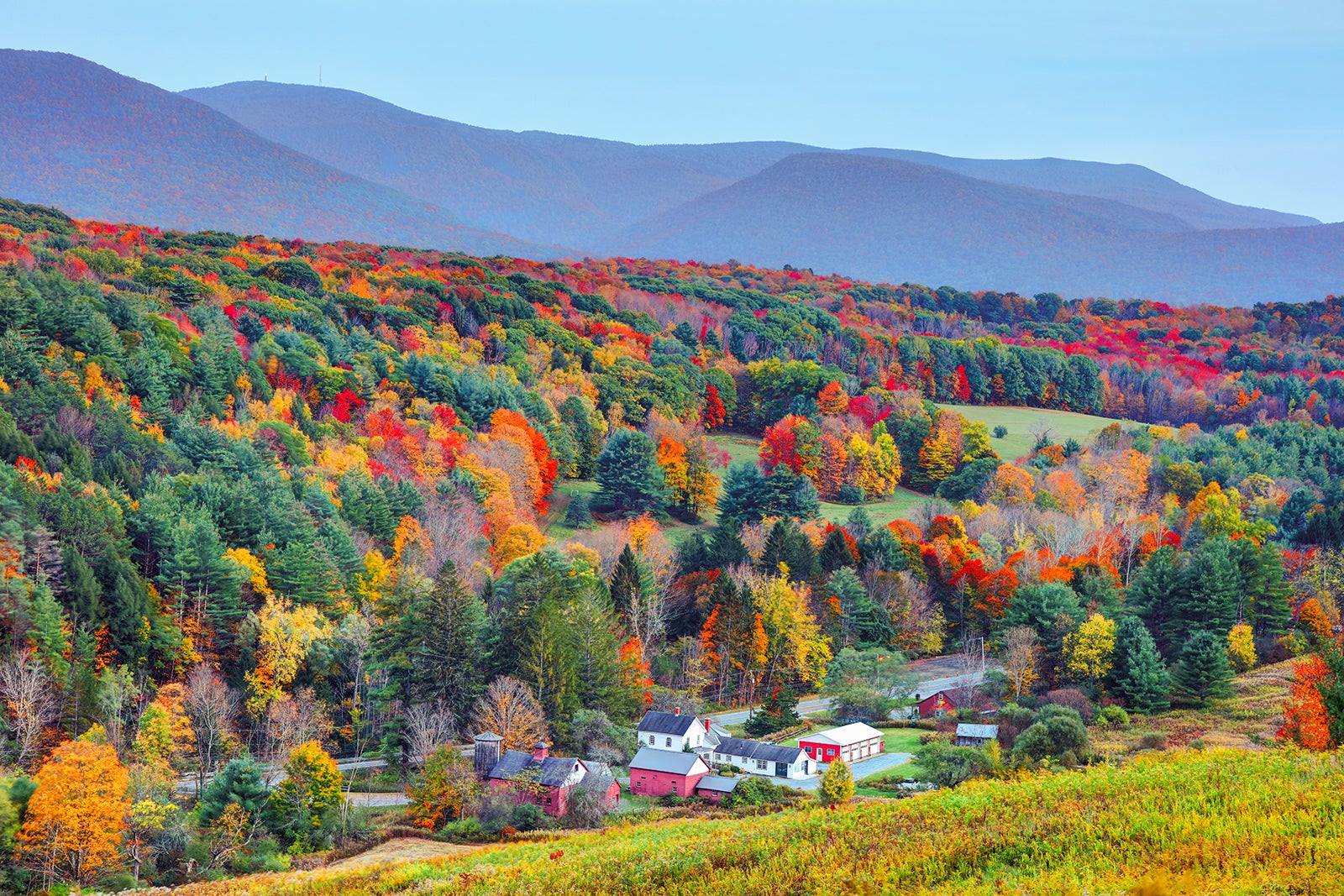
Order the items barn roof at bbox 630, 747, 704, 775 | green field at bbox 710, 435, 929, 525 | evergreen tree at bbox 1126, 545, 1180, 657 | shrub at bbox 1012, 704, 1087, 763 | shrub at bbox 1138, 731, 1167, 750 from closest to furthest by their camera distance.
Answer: shrub at bbox 1012, 704, 1087, 763 → barn roof at bbox 630, 747, 704, 775 → shrub at bbox 1138, 731, 1167, 750 → evergreen tree at bbox 1126, 545, 1180, 657 → green field at bbox 710, 435, 929, 525

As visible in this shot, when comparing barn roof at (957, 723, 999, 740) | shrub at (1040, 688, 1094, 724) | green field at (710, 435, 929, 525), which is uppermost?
green field at (710, 435, 929, 525)

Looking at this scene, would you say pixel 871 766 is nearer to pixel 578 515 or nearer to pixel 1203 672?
pixel 1203 672

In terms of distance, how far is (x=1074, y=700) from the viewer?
49219mm

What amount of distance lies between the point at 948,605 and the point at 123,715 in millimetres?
42347

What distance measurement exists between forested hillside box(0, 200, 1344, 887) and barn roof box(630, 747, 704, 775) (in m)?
2.41

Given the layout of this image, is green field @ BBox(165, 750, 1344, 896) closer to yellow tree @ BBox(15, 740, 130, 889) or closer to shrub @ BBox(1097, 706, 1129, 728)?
yellow tree @ BBox(15, 740, 130, 889)

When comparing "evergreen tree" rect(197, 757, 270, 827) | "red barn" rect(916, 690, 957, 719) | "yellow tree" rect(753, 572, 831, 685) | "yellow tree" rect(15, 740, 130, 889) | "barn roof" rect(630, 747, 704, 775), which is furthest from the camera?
"yellow tree" rect(753, 572, 831, 685)

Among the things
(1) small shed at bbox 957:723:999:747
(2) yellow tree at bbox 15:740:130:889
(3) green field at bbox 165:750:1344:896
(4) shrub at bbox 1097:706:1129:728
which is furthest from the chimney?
(4) shrub at bbox 1097:706:1129:728

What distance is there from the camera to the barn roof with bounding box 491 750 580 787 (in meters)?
38.4

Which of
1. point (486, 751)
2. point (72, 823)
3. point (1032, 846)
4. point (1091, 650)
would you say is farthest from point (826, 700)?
point (1032, 846)

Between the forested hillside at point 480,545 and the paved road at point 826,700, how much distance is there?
127 cm

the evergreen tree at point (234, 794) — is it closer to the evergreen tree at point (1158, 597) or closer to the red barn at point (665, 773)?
the red barn at point (665, 773)

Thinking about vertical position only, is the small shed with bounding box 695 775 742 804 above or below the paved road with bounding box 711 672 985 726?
above

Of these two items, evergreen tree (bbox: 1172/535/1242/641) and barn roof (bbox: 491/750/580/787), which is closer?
barn roof (bbox: 491/750/580/787)
